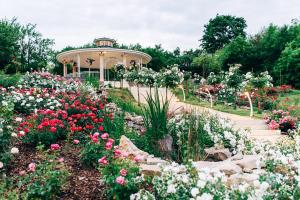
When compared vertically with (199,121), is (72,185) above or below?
below

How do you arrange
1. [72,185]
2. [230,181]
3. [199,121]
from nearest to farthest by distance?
[230,181] < [72,185] < [199,121]

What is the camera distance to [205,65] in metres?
36.2

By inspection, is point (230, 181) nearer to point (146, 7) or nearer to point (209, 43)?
point (146, 7)

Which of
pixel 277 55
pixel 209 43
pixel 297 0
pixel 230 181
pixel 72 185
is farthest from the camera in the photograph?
pixel 209 43

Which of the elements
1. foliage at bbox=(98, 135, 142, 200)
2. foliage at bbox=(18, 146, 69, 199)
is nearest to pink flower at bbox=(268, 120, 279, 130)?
foliage at bbox=(98, 135, 142, 200)

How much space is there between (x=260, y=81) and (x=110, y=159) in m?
11.5

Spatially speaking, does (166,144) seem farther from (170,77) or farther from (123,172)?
(170,77)

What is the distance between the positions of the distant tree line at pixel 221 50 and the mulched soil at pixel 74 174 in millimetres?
12445

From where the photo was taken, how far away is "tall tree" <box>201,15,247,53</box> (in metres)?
48.5

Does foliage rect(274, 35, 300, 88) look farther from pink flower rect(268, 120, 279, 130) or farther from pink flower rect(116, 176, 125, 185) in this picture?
pink flower rect(116, 176, 125, 185)

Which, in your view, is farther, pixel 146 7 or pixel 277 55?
pixel 277 55

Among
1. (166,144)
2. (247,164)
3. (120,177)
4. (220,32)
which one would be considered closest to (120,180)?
(120,177)

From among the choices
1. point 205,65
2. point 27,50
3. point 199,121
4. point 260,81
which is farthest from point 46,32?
point 199,121

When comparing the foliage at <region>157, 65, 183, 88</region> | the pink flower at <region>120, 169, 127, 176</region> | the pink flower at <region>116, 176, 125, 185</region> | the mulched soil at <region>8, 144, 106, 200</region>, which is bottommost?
the mulched soil at <region>8, 144, 106, 200</region>
